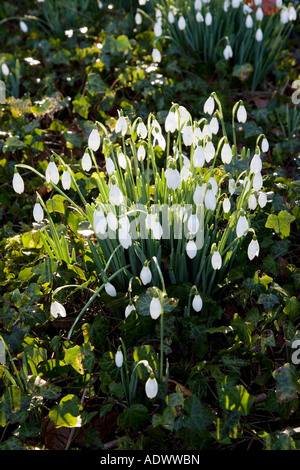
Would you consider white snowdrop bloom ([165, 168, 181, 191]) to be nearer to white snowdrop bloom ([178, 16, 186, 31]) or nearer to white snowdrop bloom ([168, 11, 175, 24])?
white snowdrop bloom ([178, 16, 186, 31])

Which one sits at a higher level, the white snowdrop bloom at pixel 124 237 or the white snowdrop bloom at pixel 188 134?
Answer: the white snowdrop bloom at pixel 188 134

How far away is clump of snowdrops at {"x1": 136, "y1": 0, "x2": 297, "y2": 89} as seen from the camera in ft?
10.8

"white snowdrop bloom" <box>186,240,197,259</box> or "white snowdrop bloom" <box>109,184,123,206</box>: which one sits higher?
"white snowdrop bloom" <box>109,184,123,206</box>

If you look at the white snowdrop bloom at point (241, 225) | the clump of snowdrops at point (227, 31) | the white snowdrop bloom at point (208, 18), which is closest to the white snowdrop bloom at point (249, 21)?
the clump of snowdrops at point (227, 31)

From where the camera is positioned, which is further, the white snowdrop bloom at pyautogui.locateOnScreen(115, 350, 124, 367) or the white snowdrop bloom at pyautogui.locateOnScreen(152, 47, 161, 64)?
the white snowdrop bloom at pyautogui.locateOnScreen(152, 47, 161, 64)

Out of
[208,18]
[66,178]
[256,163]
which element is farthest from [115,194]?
[208,18]

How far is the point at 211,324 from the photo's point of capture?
203 centimetres

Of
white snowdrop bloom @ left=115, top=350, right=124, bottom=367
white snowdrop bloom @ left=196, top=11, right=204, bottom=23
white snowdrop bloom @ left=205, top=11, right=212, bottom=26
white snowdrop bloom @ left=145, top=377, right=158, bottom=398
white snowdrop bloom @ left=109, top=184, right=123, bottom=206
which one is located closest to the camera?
white snowdrop bloom @ left=145, top=377, right=158, bottom=398

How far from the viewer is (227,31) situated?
3338 mm

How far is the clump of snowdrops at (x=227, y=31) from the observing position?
3.28 meters

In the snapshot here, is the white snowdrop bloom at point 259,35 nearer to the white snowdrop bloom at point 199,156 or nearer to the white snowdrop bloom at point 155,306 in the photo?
the white snowdrop bloom at point 199,156

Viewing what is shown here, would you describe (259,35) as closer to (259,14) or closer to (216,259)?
(259,14)

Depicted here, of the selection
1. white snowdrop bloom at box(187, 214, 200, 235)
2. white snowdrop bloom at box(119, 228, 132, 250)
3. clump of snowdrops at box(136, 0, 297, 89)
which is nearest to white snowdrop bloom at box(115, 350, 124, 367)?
white snowdrop bloom at box(119, 228, 132, 250)
